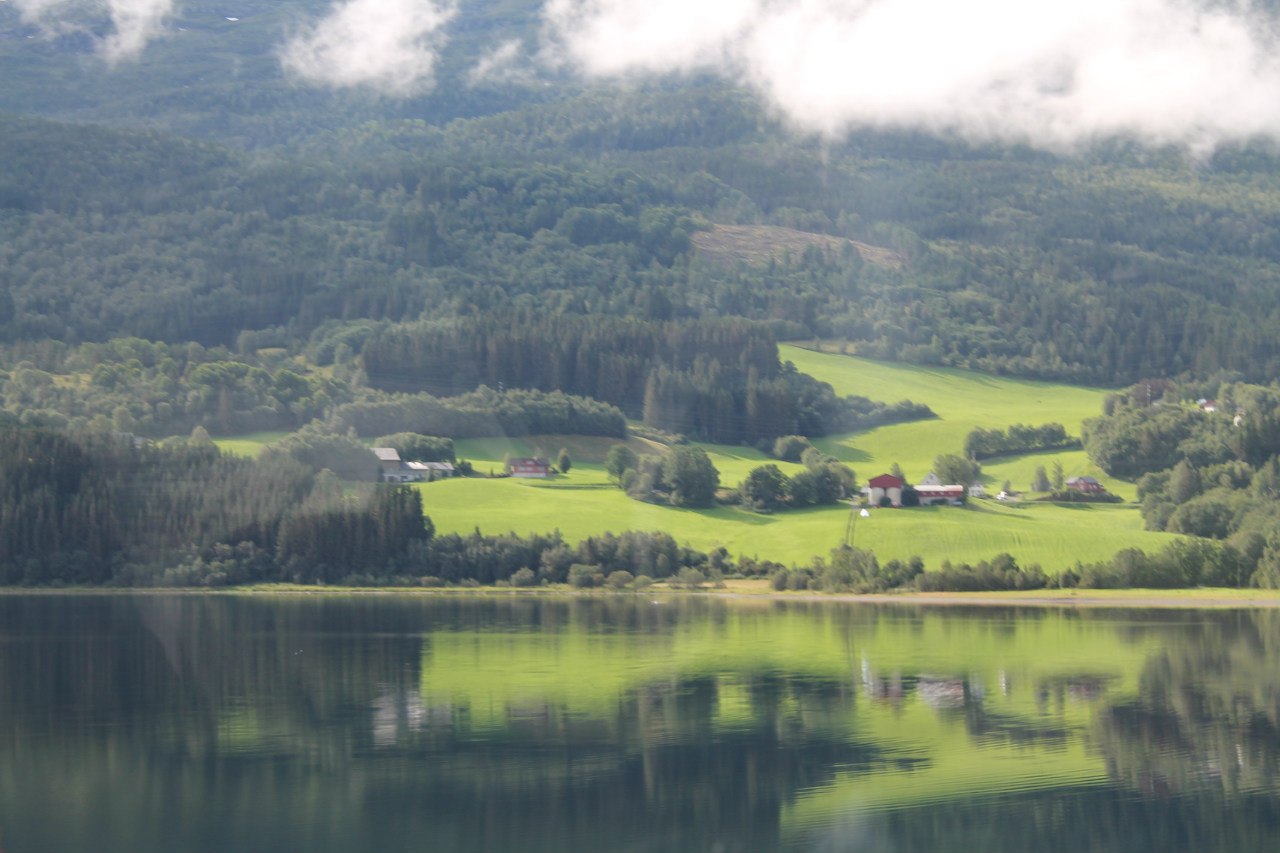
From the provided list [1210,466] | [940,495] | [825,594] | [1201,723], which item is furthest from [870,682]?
[1210,466]

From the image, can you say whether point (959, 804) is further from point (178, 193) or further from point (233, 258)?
point (178, 193)

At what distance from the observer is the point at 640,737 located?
4812 cm

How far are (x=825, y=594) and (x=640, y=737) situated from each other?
46.5 m

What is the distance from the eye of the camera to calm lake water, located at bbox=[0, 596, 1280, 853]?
3825 cm

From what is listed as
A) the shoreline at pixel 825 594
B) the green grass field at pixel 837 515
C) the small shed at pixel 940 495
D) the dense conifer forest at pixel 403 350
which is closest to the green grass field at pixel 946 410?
the green grass field at pixel 837 515

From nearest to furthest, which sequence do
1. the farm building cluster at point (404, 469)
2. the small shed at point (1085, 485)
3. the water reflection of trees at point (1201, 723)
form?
the water reflection of trees at point (1201, 723) < the farm building cluster at point (404, 469) < the small shed at point (1085, 485)

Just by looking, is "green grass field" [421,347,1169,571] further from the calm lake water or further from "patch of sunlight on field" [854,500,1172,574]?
the calm lake water

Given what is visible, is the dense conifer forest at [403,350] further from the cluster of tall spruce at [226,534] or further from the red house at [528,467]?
the red house at [528,467]

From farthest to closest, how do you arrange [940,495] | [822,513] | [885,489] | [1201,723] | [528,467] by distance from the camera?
[528,467], [940,495], [885,489], [822,513], [1201,723]

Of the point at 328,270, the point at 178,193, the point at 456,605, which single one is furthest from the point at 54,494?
the point at 178,193

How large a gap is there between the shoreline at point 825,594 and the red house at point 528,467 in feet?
65.9

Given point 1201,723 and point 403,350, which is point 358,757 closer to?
point 1201,723

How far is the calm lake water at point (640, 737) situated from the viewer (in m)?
38.2

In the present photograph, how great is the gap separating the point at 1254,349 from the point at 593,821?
139095 millimetres
